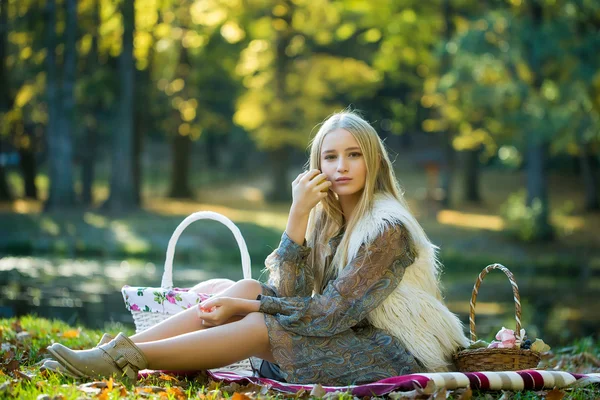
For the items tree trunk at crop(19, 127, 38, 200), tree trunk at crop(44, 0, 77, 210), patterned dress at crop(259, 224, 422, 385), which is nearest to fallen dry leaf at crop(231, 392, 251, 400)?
patterned dress at crop(259, 224, 422, 385)

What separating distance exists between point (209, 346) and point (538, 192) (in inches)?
→ 606

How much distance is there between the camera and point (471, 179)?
85.6 feet

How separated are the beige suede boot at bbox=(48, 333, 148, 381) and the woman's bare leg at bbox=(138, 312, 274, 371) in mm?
54

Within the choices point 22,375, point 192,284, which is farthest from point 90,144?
point 22,375

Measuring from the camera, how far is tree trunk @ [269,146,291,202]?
82.4 ft

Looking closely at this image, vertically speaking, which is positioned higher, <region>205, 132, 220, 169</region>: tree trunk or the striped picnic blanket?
the striped picnic blanket

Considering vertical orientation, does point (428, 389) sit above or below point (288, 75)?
below

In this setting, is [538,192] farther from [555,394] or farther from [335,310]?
[335,310]

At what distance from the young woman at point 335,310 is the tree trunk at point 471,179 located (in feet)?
71.6

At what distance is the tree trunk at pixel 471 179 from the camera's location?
25.7 meters

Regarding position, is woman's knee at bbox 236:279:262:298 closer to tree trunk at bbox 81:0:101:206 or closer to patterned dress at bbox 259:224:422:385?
patterned dress at bbox 259:224:422:385

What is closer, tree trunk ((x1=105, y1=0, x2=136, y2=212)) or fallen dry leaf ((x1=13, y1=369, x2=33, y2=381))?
fallen dry leaf ((x1=13, y1=369, x2=33, y2=381))

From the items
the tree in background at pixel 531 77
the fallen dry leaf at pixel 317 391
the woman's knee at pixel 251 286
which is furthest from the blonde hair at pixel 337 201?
the tree in background at pixel 531 77

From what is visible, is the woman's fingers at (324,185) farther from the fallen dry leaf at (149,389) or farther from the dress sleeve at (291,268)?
the fallen dry leaf at (149,389)
